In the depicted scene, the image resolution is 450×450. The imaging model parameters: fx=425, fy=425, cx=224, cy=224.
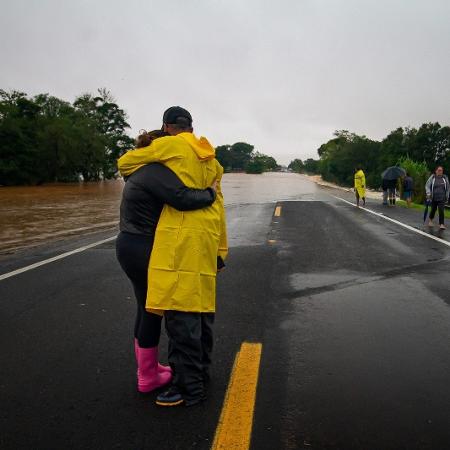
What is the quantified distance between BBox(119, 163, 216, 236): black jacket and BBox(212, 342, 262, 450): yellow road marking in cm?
121

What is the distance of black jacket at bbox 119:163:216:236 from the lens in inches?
102

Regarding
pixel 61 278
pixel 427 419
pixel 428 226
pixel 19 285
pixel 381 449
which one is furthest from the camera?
pixel 428 226

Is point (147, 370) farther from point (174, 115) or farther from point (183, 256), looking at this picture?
point (174, 115)

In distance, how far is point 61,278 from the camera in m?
6.14

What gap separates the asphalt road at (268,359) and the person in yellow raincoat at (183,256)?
0.93ft

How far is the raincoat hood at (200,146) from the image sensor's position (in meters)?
2.67

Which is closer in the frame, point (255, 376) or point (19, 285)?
point (255, 376)

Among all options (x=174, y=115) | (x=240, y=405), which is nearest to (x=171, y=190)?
(x=174, y=115)

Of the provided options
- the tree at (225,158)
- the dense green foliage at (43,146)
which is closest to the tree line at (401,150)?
the dense green foliage at (43,146)

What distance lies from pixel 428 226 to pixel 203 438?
1132cm

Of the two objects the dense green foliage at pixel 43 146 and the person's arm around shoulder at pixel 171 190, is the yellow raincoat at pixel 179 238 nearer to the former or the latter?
the person's arm around shoulder at pixel 171 190

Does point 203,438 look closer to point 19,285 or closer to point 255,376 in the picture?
point 255,376

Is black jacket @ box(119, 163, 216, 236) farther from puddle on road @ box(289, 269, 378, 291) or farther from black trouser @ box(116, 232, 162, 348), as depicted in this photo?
puddle on road @ box(289, 269, 378, 291)

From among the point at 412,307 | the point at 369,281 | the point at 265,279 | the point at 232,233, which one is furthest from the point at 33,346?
Answer: the point at 232,233
